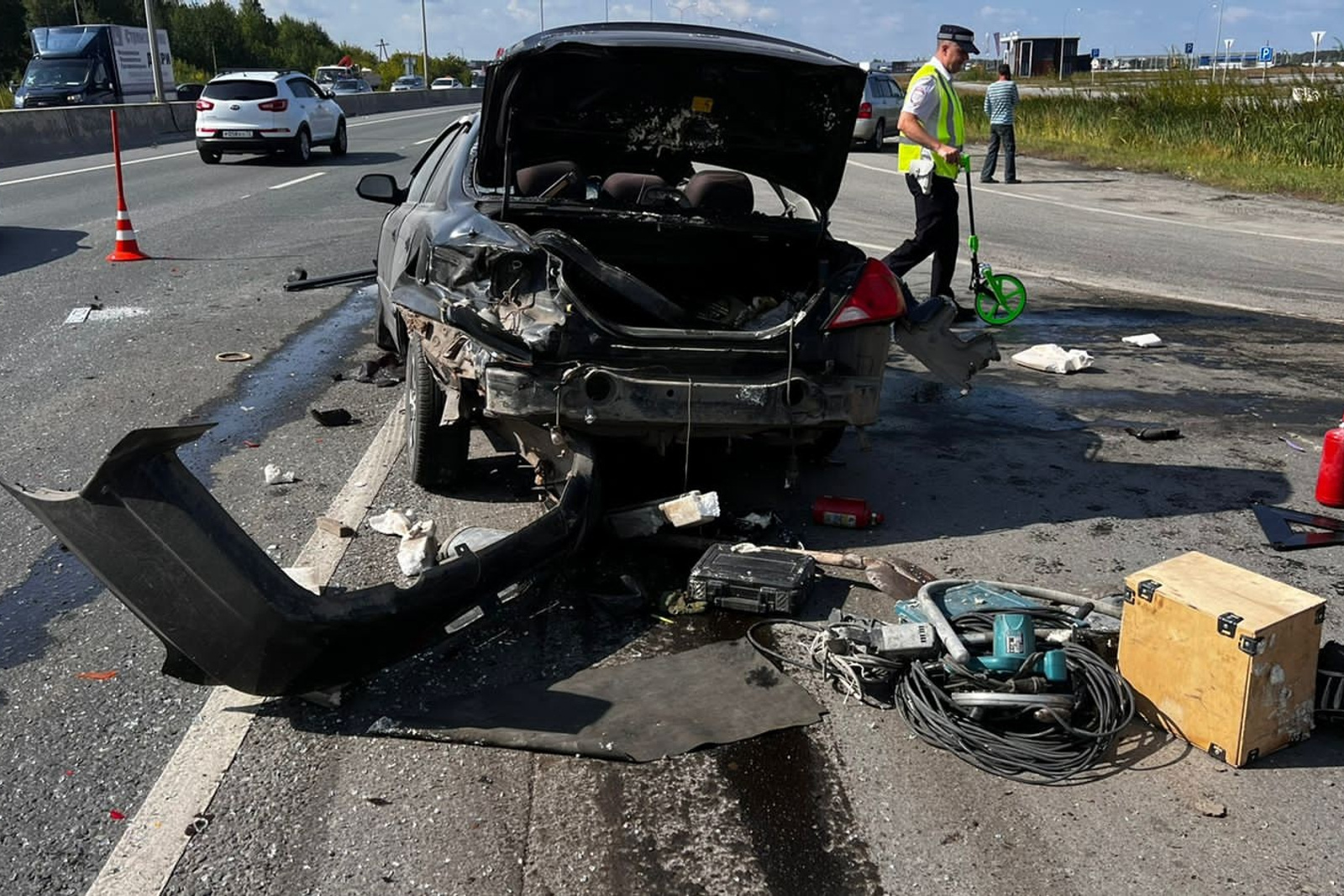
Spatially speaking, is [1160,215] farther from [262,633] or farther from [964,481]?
[262,633]

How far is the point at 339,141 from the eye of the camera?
26031 mm

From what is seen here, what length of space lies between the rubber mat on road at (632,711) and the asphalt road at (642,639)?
72mm

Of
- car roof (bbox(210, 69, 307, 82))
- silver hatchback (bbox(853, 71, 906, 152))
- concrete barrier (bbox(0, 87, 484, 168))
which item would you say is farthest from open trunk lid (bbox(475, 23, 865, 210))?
silver hatchback (bbox(853, 71, 906, 152))

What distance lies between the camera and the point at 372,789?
3.32 meters

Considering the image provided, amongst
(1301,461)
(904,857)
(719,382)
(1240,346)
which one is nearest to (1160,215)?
(1240,346)

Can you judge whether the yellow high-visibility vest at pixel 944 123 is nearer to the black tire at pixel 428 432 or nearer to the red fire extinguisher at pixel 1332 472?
the red fire extinguisher at pixel 1332 472

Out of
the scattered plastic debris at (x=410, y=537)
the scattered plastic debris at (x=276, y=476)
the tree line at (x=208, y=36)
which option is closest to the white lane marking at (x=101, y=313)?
the scattered plastic debris at (x=276, y=476)

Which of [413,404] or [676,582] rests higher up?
[413,404]

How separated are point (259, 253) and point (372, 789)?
10234mm

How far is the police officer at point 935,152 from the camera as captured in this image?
9258 mm

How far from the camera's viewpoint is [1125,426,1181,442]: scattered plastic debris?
267 inches

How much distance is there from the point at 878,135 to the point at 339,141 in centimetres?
1247

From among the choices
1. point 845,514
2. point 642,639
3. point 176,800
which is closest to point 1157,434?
point 845,514

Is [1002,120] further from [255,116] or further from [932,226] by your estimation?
[255,116]
